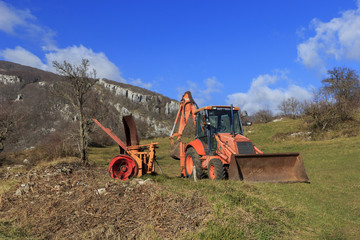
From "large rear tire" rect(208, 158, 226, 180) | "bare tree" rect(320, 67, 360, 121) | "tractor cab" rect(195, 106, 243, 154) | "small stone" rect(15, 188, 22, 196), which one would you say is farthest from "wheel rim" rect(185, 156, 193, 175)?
"bare tree" rect(320, 67, 360, 121)

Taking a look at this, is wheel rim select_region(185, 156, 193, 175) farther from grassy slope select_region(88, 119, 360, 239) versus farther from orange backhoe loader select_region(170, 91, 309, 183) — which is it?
grassy slope select_region(88, 119, 360, 239)

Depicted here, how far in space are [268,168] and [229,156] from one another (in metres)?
1.30

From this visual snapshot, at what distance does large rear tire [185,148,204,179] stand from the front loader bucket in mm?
1616

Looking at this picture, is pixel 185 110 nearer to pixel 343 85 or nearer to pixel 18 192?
pixel 18 192

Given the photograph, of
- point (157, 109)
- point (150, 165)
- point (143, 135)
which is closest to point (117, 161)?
point (150, 165)

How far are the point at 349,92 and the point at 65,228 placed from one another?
5674 cm

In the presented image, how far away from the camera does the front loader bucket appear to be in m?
8.27

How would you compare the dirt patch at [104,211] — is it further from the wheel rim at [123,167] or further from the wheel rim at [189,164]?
the wheel rim at [189,164]

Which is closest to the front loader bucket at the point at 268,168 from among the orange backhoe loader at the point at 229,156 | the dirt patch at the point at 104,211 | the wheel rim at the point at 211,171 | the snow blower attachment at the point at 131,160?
the orange backhoe loader at the point at 229,156

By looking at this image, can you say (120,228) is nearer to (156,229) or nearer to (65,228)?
(156,229)

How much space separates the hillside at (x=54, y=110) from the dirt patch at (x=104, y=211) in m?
10.7

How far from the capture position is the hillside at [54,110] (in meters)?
21.1

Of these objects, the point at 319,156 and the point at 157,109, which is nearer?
the point at 319,156

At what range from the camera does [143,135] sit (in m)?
59.2
